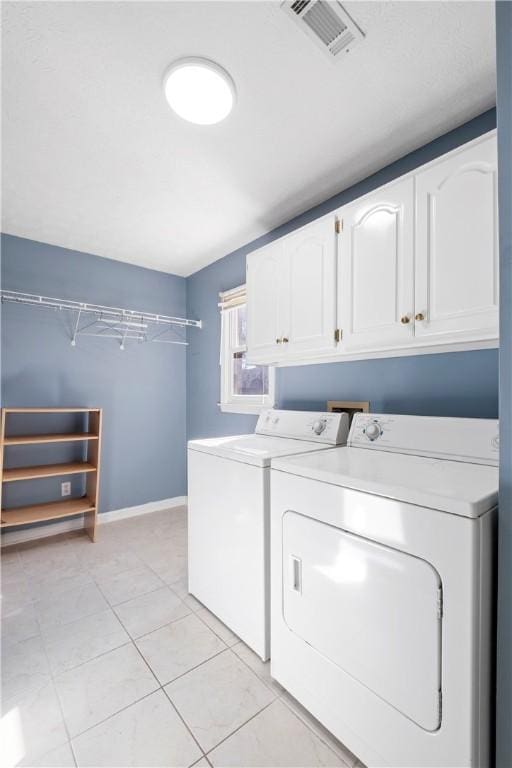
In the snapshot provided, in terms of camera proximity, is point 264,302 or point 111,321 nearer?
point 264,302

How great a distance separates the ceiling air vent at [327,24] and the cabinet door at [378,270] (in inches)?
21.0

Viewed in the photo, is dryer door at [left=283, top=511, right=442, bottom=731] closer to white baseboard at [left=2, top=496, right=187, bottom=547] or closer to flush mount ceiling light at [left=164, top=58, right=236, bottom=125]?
flush mount ceiling light at [left=164, top=58, right=236, bottom=125]

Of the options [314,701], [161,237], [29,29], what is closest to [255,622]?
[314,701]

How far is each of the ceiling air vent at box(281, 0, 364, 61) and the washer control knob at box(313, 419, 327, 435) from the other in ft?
5.22

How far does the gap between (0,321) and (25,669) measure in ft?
7.66

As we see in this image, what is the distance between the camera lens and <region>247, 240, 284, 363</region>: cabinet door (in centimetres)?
213

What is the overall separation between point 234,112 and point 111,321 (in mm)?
2122

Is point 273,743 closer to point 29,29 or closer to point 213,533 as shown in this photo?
point 213,533

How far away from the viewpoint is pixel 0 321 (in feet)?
8.89

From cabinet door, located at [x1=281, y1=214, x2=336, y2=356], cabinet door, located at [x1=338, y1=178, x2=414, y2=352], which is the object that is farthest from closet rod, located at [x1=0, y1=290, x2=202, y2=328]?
cabinet door, located at [x1=338, y1=178, x2=414, y2=352]

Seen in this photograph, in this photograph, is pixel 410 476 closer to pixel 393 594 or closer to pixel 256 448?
pixel 393 594

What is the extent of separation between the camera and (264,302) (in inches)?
87.5

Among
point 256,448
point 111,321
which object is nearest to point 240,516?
point 256,448

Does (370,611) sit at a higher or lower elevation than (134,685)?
higher
